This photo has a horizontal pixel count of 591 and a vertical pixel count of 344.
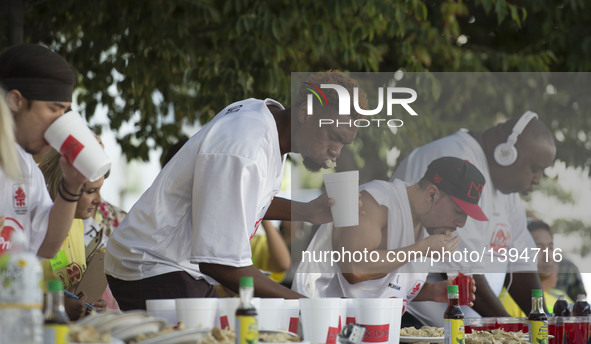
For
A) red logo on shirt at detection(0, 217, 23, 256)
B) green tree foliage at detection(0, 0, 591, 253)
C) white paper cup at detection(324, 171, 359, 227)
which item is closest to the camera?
red logo on shirt at detection(0, 217, 23, 256)

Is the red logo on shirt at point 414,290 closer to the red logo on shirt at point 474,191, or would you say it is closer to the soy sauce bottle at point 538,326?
the red logo on shirt at point 474,191

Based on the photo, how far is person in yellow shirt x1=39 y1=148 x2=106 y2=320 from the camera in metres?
3.10

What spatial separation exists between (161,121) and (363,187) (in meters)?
2.76

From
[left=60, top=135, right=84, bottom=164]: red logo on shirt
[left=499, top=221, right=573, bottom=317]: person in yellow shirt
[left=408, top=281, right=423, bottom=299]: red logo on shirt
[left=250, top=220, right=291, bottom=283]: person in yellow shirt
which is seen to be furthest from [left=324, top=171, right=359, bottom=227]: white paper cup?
[left=250, top=220, right=291, bottom=283]: person in yellow shirt

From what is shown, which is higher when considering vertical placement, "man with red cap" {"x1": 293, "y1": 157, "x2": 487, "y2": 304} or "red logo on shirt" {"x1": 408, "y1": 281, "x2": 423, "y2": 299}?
"man with red cap" {"x1": 293, "y1": 157, "x2": 487, "y2": 304}

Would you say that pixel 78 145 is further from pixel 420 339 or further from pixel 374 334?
pixel 420 339

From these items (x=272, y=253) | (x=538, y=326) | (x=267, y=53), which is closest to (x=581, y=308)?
(x=538, y=326)

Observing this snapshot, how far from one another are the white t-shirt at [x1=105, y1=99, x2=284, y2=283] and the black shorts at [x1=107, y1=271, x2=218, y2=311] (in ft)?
0.07

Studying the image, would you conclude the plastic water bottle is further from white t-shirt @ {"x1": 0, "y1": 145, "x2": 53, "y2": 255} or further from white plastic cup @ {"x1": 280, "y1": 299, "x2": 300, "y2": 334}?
white plastic cup @ {"x1": 280, "y1": 299, "x2": 300, "y2": 334}

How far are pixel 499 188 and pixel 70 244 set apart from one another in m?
2.05

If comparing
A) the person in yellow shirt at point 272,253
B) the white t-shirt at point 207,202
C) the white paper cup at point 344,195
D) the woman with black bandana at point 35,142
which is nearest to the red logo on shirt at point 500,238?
the white paper cup at point 344,195

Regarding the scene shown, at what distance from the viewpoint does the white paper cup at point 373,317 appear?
2193 mm

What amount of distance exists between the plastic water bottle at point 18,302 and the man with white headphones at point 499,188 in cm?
249

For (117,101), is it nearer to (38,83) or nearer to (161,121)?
(161,121)
